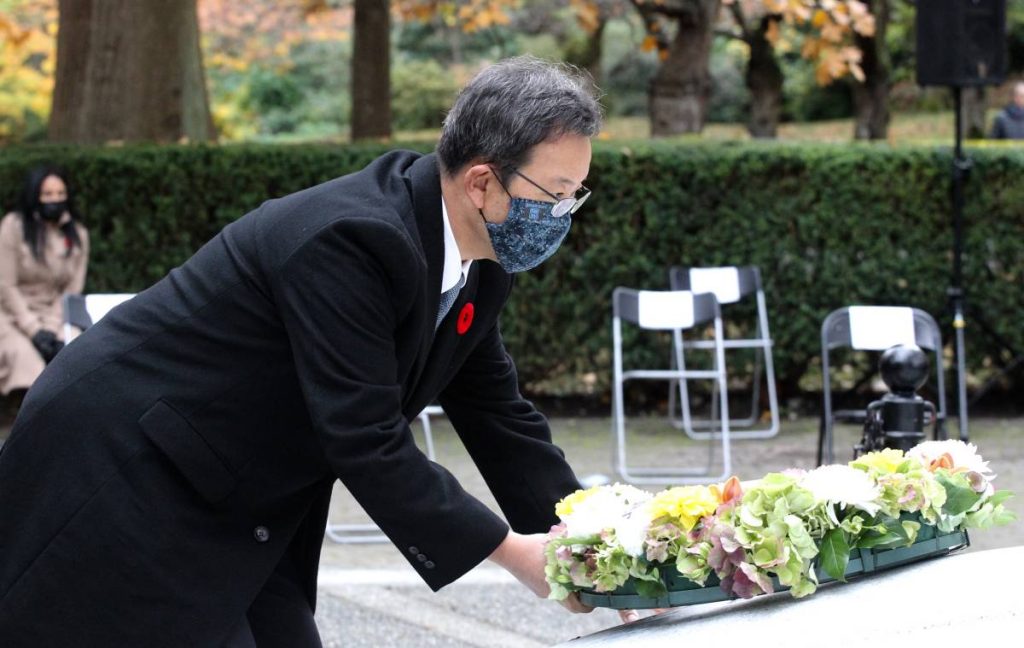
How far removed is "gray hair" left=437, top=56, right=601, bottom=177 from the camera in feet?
7.68

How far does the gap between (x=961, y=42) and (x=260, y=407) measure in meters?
8.13

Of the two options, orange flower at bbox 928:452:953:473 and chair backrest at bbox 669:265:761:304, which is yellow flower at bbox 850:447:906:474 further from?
chair backrest at bbox 669:265:761:304

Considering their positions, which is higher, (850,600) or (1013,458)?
(850,600)

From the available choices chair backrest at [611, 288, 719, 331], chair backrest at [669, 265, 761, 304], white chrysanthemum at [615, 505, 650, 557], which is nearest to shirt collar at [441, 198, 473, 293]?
white chrysanthemum at [615, 505, 650, 557]

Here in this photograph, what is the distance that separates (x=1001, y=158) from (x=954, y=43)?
35.7 inches

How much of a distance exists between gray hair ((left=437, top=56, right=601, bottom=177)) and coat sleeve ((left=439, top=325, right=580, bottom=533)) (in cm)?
54

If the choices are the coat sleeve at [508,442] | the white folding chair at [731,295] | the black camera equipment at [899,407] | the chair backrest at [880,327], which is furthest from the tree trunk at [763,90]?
the coat sleeve at [508,442]

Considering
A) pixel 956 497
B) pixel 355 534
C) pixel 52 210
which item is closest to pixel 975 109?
pixel 52 210

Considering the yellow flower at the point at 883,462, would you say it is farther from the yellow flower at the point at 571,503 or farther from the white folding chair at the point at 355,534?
the white folding chair at the point at 355,534

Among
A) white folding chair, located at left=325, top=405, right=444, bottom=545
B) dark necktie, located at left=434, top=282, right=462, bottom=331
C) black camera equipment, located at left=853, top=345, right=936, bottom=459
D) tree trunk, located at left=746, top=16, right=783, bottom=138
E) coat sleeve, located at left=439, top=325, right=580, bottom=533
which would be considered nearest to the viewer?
dark necktie, located at left=434, top=282, right=462, bottom=331

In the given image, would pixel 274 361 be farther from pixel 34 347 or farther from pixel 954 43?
pixel 954 43

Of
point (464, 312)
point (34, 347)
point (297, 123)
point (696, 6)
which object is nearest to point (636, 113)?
point (297, 123)

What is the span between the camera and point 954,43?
9570 millimetres

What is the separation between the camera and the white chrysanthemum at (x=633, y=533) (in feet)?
7.63
